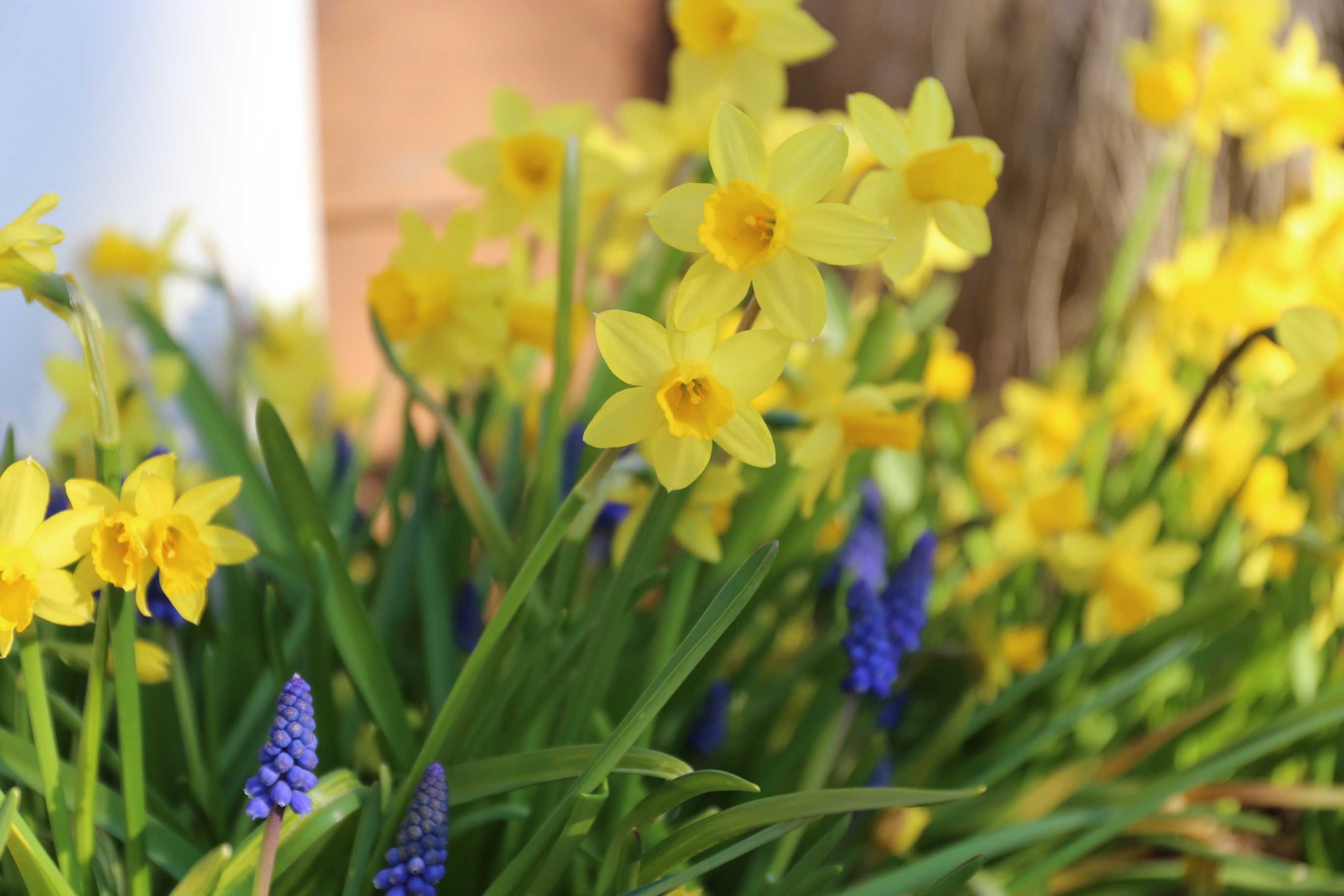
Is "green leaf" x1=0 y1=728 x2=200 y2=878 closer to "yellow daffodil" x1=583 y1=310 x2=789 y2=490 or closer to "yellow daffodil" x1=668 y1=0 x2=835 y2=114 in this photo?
"yellow daffodil" x1=583 y1=310 x2=789 y2=490

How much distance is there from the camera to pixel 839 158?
48cm

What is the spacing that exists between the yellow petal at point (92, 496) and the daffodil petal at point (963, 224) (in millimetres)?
481

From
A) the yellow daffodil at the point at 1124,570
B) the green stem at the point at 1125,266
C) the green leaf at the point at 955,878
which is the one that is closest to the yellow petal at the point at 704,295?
the green leaf at the point at 955,878

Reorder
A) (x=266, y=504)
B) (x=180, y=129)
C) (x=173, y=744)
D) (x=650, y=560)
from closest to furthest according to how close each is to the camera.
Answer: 1. (x=650, y=560)
2. (x=173, y=744)
3. (x=266, y=504)
4. (x=180, y=129)

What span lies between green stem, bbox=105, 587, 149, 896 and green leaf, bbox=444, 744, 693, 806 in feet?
0.58

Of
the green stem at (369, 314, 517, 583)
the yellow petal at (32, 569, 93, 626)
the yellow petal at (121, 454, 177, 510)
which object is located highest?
the yellow petal at (121, 454, 177, 510)

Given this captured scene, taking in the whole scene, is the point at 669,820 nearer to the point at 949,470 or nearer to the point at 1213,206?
the point at 949,470

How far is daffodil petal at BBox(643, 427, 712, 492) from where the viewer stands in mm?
498

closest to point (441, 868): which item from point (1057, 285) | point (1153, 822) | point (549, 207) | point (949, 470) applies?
point (549, 207)

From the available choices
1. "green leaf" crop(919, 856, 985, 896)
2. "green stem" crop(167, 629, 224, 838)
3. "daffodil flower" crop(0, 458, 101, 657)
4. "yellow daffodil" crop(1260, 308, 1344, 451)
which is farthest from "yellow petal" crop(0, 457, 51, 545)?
"yellow daffodil" crop(1260, 308, 1344, 451)

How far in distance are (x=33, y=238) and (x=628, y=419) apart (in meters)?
0.33

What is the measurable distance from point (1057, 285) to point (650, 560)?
175 cm

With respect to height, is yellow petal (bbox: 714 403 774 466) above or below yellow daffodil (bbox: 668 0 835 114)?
below

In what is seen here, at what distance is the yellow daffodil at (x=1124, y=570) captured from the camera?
3.03ft
